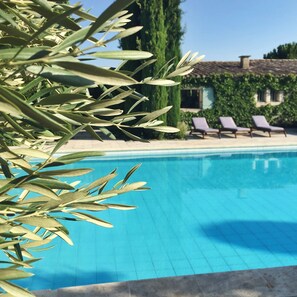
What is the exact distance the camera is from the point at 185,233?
8375mm

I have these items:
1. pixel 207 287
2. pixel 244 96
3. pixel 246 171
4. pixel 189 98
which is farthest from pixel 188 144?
pixel 207 287

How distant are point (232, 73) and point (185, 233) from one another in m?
16.7

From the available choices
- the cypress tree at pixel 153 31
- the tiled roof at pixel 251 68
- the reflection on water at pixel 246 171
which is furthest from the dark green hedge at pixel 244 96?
the reflection on water at pixel 246 171

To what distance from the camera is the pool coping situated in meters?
4.38

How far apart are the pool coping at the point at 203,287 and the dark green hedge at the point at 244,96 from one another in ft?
60.1

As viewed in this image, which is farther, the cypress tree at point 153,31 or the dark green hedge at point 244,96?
the dark green hedge at point 244,96

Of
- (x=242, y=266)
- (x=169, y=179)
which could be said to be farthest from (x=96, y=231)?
(x=169, y=179)

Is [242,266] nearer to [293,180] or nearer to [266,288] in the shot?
[266,288]

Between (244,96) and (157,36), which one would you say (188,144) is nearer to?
(157,36)

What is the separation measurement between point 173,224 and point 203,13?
19.5 m

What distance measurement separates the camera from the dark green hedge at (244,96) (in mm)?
22891

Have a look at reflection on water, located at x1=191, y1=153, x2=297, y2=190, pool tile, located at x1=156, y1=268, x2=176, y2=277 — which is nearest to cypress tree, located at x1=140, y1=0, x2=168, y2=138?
reflection on water, located at x1=191, y1=153, x2=297, y2=190

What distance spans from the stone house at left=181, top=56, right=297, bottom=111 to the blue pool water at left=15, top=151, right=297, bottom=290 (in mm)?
9736

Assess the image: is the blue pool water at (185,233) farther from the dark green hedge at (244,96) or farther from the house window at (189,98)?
the house window at (189,98)
